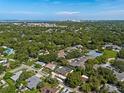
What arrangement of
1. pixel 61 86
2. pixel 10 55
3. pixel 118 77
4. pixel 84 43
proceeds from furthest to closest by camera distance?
pixel 84 43 < pixel 10 55 < pixel 118 77 < pixel 61 86

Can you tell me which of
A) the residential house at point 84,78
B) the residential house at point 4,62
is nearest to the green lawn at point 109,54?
the residential house at point 84,78

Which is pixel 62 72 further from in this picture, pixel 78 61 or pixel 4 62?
pixel 4 62

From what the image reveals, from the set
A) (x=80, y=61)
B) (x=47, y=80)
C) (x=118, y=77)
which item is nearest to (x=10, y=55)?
(x=80, y=61)

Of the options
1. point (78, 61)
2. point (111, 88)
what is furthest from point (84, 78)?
point (78, 61)

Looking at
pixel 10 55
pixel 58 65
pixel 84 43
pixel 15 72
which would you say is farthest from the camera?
pixel 84 43

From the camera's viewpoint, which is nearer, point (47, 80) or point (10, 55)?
point (47, 80)

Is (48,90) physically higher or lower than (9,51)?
higher

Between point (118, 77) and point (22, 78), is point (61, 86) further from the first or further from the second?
point (118, 77)

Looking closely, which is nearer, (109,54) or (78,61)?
(78,61)
